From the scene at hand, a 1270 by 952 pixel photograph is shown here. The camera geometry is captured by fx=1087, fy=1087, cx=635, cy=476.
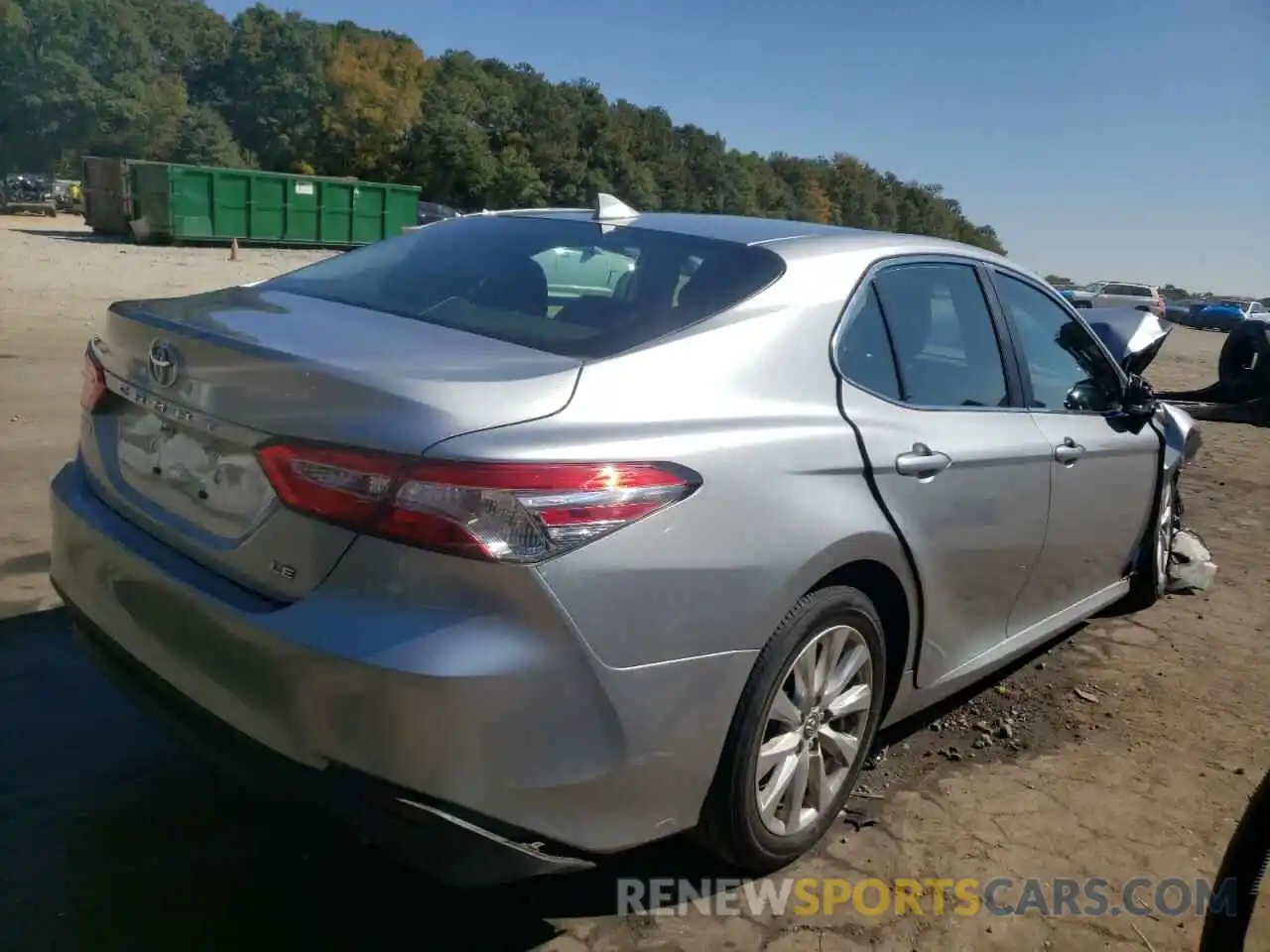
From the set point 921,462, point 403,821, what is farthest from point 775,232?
point 403,821

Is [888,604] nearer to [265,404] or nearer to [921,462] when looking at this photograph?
[921,462]

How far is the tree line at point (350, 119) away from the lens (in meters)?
70.6

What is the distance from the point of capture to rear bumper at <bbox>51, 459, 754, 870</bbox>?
2059mm

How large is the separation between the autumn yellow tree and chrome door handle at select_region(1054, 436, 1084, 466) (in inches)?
2751

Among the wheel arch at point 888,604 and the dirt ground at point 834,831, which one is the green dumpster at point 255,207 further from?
the wheel arch at point 888,604

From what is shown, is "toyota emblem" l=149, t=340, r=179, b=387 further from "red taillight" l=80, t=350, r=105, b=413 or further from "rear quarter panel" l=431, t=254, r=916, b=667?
"rear quarter panel" l=431, t=254, r=916, b=667

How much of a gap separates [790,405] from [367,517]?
109cm

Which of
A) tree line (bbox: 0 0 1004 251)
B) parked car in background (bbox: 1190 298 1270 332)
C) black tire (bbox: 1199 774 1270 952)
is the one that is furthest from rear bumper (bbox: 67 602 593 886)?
tree line (bbox: 0 0 1004 251)

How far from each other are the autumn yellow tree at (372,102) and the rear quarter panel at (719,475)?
70.6 metres

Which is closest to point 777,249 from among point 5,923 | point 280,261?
point 5,923

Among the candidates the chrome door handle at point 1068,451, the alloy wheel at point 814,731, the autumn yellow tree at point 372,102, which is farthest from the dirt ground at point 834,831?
the autumn yellow tree at point 372,102

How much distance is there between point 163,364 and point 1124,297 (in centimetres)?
4185

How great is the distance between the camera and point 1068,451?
3771 mm

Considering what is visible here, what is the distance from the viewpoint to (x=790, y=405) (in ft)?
8.77
